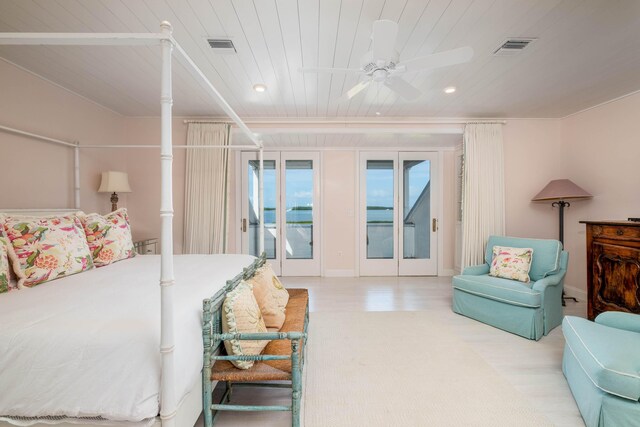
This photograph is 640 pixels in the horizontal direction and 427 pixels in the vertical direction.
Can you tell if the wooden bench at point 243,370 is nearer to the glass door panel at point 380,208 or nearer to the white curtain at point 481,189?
the white curtain at point 481,189

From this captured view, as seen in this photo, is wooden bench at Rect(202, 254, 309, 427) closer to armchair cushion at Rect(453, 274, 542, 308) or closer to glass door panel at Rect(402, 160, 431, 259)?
armchair cushion at Rect(453, 274, 542, 308)

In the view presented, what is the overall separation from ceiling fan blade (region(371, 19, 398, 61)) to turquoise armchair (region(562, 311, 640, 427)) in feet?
7.39

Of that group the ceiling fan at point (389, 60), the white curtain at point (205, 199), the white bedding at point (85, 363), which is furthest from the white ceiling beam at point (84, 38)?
the white curtain at point (205, 199)

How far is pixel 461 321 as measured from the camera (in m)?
2.97

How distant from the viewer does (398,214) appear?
16.1 feet

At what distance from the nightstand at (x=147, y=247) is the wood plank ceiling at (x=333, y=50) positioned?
1.81 metres

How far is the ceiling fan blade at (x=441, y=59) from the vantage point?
1753mm

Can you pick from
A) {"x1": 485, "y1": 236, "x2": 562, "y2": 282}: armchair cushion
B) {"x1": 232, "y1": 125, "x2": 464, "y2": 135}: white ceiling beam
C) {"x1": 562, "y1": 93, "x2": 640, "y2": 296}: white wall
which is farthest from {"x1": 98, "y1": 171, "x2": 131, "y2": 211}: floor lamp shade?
{"x1": 562, "y1": 93, "x2": 640, "y2": 296}: white wall

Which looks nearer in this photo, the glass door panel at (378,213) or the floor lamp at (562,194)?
the floor lamp at (562,194)

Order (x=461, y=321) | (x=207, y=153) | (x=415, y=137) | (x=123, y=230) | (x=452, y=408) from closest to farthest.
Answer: (x=452, y=408), (x=123, y=230), (x=461, y=321), (x=207, y=153), (x=415, y=137)

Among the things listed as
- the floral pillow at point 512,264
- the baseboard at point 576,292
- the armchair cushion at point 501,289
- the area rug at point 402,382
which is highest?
the floral pillow at point 512,264

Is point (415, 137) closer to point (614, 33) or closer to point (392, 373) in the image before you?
point (614, 33)

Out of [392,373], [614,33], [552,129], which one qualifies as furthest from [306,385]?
[552,129]

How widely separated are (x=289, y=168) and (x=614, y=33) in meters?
4.01
